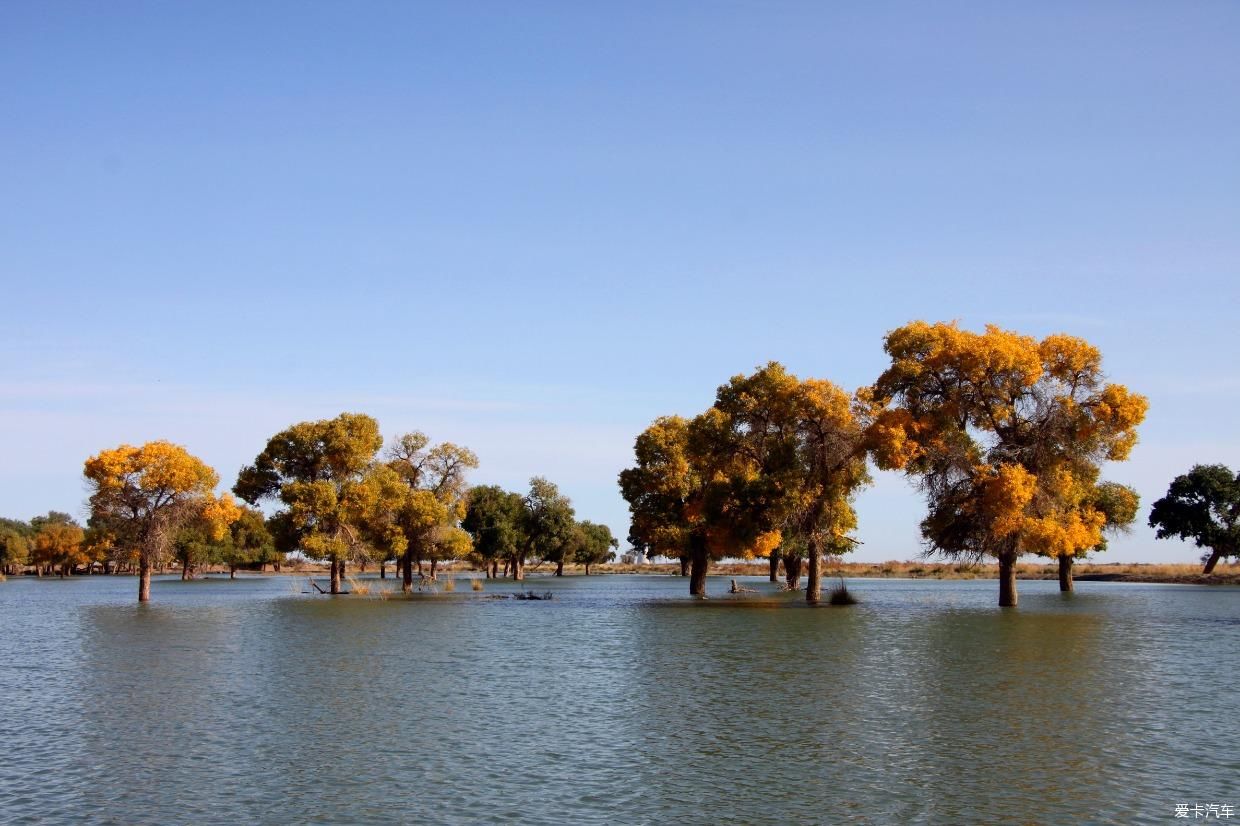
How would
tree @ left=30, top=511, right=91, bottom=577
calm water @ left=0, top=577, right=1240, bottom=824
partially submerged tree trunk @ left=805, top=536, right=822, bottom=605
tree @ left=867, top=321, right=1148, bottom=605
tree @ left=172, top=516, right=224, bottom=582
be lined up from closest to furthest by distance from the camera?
calm water @ left=0, top=577, right=1240, bottom=824 → tree @ left=867, top=321, right=1148, bottom=605 → partially submerged tree trunk @ left=805, top=536, right=822, bottom=605 → tree @ left=172, top=516, right=224, bottom=582 → tree @ left=30, top=511, right=91, bottom=577

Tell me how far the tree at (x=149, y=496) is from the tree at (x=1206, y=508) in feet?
310

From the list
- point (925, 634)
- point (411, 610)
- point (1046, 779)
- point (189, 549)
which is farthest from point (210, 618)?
point (189, 549)

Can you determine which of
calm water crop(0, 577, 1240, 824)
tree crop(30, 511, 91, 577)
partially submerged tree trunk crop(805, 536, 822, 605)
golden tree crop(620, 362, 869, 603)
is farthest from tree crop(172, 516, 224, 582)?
calm water crop(0, 577, 1240, 824)

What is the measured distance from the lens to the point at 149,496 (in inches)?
2788

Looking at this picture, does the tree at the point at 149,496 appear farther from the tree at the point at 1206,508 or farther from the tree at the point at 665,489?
the tree at the point at 1206,508

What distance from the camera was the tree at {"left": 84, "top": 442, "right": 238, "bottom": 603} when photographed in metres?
69.6

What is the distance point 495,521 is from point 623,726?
4381 inches

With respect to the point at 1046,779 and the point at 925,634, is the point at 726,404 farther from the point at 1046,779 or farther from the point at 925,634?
the point at 1046,779

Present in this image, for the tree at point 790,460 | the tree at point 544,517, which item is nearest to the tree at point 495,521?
the tree at point 544,517

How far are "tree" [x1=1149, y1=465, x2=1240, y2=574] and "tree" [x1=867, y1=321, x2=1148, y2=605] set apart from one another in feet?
186

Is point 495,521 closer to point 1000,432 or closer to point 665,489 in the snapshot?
point 665,489

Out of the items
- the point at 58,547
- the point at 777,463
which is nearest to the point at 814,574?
the point at 777,463

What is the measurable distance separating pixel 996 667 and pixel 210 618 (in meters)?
→ 44.5

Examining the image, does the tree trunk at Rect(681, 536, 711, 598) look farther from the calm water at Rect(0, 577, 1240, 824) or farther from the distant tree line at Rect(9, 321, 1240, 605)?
the calm water at Rect(0, 577, 1240, 824)
